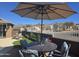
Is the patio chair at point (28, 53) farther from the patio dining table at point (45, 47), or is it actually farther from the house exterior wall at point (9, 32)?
the house exterior wall at point (9, 32)

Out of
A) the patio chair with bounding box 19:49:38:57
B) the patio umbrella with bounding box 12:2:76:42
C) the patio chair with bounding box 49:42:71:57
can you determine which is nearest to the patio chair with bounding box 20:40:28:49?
the patio chair with bounding box 19:49:38:57

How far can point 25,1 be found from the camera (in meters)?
9.89

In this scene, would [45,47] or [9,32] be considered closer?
[45,47]

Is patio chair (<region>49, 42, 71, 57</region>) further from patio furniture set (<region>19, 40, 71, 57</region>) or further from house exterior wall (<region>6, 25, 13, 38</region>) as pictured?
house exterior wall (<region>6, 25, 13, 38</region>)

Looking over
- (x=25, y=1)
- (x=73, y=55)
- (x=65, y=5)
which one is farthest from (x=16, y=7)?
(x=73, y=55)

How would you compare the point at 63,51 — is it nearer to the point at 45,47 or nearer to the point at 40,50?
the point at 45,47

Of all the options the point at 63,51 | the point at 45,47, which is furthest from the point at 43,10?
the point at 63,51

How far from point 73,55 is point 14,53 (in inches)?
92.8

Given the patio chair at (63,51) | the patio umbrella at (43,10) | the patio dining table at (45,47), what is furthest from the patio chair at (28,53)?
the patio umbrella at (43,10)

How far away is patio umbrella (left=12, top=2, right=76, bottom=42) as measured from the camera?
9953 mm

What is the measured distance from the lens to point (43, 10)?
33.1ft

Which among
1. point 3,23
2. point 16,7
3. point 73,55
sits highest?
point 16,7

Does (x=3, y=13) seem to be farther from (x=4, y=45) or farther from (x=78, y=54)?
(x=78, y=54)

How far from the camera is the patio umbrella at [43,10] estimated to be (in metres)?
9.95
